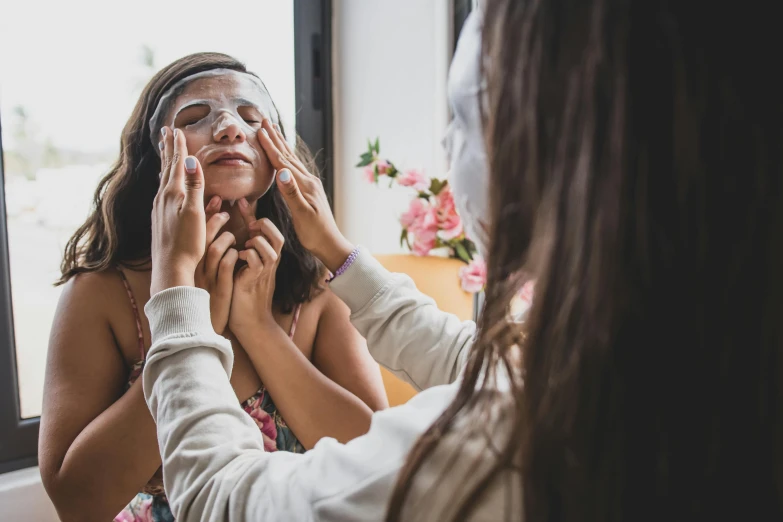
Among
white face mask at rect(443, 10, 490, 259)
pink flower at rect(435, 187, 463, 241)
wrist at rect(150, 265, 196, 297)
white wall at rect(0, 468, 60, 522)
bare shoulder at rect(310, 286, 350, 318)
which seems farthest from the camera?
pink flower at rect(435, 187, 463, 241)

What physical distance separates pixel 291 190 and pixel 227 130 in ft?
0.43

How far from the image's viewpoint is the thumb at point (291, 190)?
87cm

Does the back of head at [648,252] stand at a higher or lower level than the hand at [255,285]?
higher

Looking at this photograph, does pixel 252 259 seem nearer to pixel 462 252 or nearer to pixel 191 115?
pixel 191 115

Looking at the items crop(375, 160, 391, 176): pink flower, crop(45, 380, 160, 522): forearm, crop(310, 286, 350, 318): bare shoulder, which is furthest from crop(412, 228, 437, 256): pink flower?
crop(45, 380, 160, 522): forearm

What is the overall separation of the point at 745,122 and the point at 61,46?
4.72 feet

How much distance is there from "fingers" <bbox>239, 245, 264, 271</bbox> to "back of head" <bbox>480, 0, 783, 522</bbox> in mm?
575

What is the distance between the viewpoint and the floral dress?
89 cm

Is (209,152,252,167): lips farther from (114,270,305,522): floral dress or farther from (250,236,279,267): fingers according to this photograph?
(114,270,305,522): floral dress

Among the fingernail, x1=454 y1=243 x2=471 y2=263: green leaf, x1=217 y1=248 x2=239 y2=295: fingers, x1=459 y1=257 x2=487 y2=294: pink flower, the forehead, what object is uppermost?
the forehead

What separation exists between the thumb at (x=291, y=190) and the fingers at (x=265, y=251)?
0.25 ft

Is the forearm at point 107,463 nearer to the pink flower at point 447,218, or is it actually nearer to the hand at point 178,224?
the hand at point 178,224

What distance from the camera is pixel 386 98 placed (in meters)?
1.71

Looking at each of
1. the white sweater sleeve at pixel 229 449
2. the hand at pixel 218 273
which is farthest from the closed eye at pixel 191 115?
the white sweater sleeve at pixel 229 449
